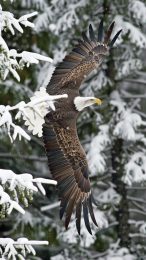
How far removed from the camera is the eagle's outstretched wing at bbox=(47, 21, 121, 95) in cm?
738

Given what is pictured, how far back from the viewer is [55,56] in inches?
397

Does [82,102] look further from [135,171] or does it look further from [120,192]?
[120,192]

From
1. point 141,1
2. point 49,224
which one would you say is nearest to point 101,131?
point 141,1

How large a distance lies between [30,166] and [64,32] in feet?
10.7

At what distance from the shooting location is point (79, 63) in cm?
784

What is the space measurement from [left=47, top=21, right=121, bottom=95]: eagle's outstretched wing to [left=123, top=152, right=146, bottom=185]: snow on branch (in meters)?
2.28

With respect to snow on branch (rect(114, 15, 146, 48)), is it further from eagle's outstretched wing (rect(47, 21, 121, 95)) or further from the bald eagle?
the bald eagle

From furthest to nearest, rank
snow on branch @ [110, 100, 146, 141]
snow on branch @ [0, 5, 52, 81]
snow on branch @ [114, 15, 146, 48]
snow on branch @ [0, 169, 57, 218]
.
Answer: snow on branch @ [110, 100, 146, 141] < snow on branch @ [114, 15, 146, 48] < snow on branch @ [0, 5, 52, 81] < snow on branch @ [0, 169, 57, 218]

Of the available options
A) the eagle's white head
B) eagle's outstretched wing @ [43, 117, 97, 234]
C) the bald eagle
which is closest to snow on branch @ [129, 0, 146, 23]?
the bald eagle

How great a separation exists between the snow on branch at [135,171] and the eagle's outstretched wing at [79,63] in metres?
2.28

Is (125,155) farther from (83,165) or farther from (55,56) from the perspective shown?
(83,165)

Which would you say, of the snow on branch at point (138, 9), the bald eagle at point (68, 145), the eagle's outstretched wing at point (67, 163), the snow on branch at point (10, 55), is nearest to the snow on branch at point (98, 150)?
the snow on branch at point (138, 9)

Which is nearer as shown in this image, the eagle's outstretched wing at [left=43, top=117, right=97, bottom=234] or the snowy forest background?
the eagle's outstretched wing at [left=43, top=117, right=97, bottom=234]

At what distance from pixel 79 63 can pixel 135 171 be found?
100 inches
